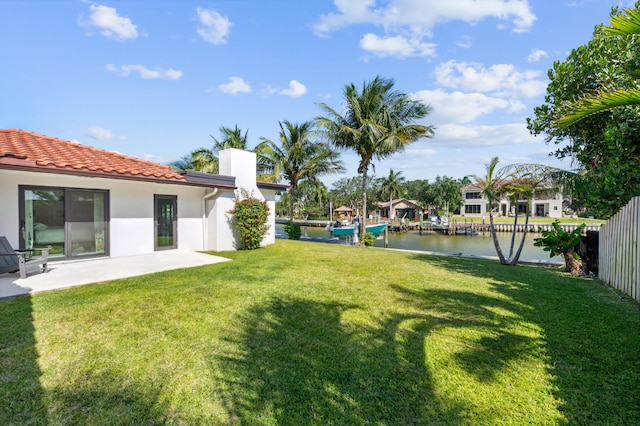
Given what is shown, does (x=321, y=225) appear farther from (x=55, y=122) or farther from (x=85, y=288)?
(x=85, y=288)

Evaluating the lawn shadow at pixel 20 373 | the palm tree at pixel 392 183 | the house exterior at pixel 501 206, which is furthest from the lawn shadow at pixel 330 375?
the house exterior at pixel 501 206

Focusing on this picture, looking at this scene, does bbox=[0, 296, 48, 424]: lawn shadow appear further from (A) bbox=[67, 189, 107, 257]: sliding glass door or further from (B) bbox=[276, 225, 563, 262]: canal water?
(B) bbox=[276, 225, 563, 262]: canal water

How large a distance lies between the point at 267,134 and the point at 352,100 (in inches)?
262


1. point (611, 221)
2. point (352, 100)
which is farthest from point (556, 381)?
point (352, 100)

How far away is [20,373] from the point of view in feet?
10.3

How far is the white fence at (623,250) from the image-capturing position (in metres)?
5.25

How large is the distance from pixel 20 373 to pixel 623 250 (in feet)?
30.5

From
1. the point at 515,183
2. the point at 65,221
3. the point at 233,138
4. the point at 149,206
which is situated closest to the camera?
the point at 65,221

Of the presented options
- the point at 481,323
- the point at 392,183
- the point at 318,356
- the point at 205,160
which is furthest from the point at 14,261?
the point at 392,183

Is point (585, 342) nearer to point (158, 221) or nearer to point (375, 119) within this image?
point (158, 221)

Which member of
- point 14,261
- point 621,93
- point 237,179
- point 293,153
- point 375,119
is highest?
point 375,119

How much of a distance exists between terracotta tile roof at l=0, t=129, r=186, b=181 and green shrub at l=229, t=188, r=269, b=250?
2.29m

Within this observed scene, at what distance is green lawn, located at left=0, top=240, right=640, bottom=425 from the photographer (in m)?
2.65

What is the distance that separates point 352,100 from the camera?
16750mm
